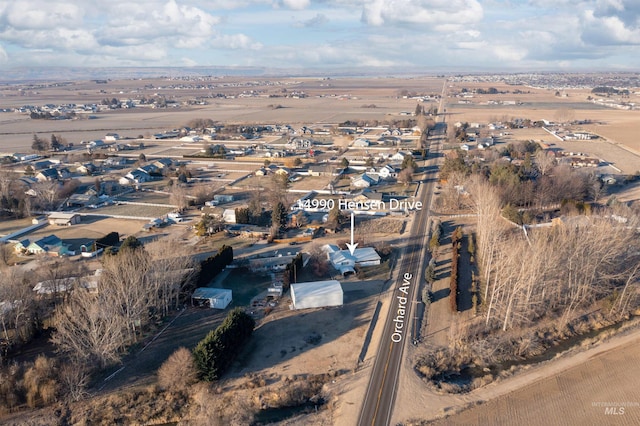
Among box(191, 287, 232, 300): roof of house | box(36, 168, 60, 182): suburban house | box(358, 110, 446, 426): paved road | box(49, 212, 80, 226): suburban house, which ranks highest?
box(36, 168, 60, 182): suburban house

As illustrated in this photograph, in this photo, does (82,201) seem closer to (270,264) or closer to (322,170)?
(270,264)

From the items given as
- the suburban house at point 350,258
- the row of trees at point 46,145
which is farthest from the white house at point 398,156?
the row of trees at point 46,145

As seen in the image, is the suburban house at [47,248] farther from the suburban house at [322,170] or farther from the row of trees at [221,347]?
the suburban house at [322,170]

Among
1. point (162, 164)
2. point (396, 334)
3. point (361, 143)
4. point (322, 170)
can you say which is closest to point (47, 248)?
point (396, 334)

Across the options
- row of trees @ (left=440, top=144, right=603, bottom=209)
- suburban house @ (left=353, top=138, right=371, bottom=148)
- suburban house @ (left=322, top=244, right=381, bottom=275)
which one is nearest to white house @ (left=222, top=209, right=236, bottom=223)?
suburban house @ (left=322, top=244, right=381, bottom=275)

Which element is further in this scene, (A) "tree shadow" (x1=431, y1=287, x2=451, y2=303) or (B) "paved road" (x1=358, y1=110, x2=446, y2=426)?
(A) "tree shadow" (x1=431, y1=287, x2=451, y2=303)

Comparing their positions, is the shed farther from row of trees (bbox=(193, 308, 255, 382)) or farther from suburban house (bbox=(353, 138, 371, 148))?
suburban house (bbox=(353, 138, 371, 148))

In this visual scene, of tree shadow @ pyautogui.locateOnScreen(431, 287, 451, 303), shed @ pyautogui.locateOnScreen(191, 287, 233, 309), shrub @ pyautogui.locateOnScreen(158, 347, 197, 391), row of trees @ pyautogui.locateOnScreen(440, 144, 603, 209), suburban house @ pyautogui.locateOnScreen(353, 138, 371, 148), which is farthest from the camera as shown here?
suburban house @ pyautogui.locateOnScreen(353, 138, 371, 148)
